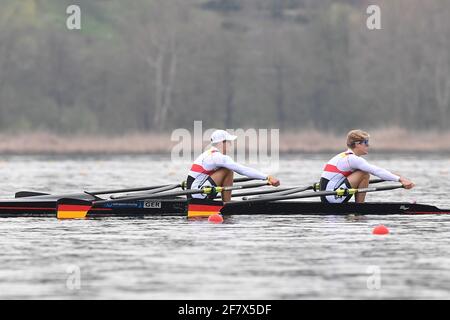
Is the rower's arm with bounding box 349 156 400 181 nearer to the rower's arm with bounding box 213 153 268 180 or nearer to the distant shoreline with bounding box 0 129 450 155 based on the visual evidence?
the rower's arm with bounding box 213 153 268 180

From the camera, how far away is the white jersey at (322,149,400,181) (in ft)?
61.3

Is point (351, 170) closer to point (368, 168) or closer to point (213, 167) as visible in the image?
point (368, 168)

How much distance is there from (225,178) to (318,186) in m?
1.66

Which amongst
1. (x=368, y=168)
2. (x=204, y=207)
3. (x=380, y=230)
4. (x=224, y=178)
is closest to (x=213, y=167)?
(x=224, y=178)

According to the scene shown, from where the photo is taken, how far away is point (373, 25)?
6712 centimetres

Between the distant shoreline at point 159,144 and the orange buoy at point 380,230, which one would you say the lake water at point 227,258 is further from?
the distant shoreline at point 159,144

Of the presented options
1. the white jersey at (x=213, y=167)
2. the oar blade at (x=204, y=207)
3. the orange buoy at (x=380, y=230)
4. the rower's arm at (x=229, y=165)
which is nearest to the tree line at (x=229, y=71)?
the white jersey at (x=213, y=167)

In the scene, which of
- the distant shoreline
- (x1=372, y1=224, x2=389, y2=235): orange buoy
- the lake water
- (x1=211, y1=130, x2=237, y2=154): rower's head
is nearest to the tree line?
the distant shoreline

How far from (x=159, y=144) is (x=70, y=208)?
35768 millimetres

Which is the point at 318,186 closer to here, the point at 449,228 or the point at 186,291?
the point at 449,228

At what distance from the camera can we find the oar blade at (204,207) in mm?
18641

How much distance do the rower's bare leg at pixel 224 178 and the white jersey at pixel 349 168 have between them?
59.7 inches
